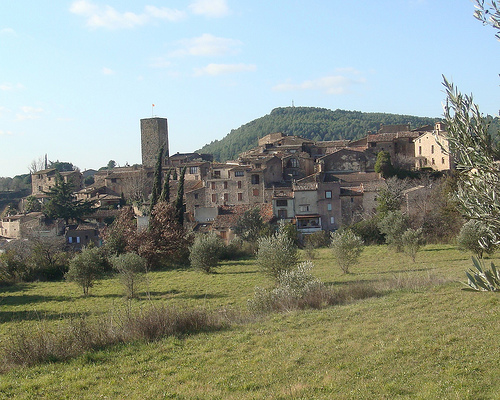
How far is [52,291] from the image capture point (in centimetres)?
2788

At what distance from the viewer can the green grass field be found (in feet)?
26.1

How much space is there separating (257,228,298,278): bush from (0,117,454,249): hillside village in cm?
1904

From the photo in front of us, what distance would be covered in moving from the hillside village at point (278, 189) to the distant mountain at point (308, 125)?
4903 cm

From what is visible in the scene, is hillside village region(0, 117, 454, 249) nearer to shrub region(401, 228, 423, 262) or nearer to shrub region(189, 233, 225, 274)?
shrub region(401, 228, 423, 262)

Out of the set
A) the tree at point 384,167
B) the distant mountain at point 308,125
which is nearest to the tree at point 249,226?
the tree at point 384,167

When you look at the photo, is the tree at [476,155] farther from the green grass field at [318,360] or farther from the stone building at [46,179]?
the stone building at [46,179]

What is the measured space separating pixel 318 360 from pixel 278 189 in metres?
39.2

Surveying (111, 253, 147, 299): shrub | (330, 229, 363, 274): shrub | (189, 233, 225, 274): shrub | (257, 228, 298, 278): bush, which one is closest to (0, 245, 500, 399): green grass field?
(257, 228, 298, 278): bush

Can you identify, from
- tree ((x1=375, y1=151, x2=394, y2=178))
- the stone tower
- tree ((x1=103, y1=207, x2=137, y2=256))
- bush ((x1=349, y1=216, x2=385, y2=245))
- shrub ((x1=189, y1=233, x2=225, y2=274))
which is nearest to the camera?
shrub ((x1=189, y1=233, x2=225, y2=274))

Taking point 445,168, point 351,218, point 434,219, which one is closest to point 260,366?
point 434,219

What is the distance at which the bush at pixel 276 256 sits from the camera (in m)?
22.1

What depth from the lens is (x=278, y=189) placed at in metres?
48.4

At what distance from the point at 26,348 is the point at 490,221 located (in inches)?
341

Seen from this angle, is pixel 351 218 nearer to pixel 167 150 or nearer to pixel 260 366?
pixel 260 366
